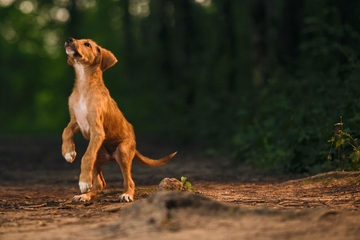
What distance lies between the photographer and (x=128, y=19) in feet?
149

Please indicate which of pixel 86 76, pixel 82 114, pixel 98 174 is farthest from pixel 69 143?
pixel 86 76

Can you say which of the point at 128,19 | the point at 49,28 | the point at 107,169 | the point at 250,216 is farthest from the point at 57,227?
the point at 49,28

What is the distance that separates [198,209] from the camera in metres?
5.96

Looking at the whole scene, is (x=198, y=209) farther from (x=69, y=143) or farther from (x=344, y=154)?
(x=344, y=154)

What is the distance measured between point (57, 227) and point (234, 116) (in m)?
14.9

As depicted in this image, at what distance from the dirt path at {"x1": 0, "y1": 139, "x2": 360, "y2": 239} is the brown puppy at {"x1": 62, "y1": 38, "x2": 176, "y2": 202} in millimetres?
358

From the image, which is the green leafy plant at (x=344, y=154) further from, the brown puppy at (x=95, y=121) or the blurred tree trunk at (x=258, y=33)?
the blurred tree trunk at (x=258, y=33)

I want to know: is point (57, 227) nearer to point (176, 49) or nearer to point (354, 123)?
point (354, 123)

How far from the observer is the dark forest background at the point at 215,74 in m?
12.8

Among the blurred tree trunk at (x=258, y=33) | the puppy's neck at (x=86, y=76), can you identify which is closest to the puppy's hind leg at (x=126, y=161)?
the puppy's neck at (x=86, y=76)

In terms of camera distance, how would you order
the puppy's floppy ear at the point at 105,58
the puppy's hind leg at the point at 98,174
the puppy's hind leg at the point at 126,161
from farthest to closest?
1. the puppy's floppy ear at the point at 105,58
2. the puppy's hind leg at the point at 98,174
3. the puppy's hind leg at the point at 126,161

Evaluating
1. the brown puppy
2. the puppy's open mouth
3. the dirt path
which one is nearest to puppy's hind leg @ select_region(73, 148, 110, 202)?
the brown puppy

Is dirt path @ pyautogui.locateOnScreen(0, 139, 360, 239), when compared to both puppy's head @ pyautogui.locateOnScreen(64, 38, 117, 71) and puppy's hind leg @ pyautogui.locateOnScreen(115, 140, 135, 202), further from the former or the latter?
puppy's head @ pyautogui.locateOnScreen(64, 38, 117, 71)

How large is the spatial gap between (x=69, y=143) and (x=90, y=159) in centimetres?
55
